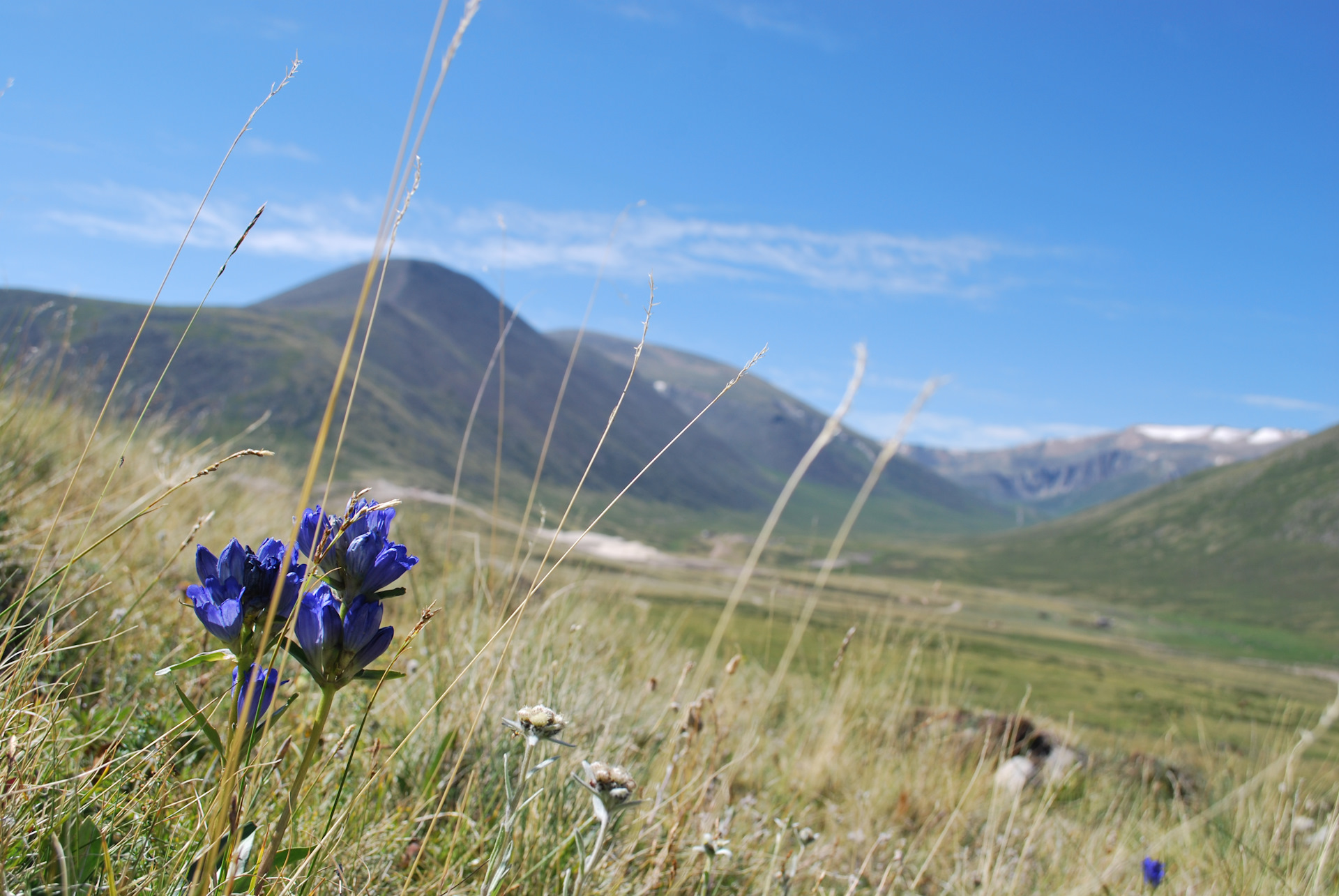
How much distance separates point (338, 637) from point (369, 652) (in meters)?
0.05

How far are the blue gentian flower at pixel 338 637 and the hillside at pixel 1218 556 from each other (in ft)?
330

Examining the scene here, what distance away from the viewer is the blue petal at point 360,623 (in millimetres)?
1153

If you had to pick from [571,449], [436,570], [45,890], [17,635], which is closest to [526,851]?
[45,890]

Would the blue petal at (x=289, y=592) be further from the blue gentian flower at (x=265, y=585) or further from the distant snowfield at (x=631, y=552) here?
the distant snowfield at (x=631, y=552)

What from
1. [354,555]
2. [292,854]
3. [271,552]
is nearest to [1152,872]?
[292,854]

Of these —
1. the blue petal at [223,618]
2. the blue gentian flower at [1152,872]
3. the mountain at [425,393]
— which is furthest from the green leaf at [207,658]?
the mountain at [425,393]

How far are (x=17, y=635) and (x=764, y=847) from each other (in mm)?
2643

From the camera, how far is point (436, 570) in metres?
7.52

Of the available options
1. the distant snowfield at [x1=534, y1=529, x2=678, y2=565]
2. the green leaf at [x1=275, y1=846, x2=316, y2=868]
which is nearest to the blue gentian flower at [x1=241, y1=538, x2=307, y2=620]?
the green leaf at [x1=275, y1=846, x2=316, y2=868]

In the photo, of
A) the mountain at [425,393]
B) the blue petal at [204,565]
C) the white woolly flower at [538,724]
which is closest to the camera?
the blue petal at [204,565]

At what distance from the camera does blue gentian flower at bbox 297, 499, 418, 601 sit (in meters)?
1.22

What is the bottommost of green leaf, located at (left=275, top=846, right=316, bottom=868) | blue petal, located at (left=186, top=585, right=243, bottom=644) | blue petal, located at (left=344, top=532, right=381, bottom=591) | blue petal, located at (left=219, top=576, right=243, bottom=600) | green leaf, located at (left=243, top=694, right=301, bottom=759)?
green leaf, located at (left=275, top=846, right=316, bottom=868)

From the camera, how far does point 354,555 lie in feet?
3.99

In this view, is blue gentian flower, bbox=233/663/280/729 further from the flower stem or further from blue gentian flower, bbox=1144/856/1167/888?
blue gentian flower, bbox=1144/856/1167/888
